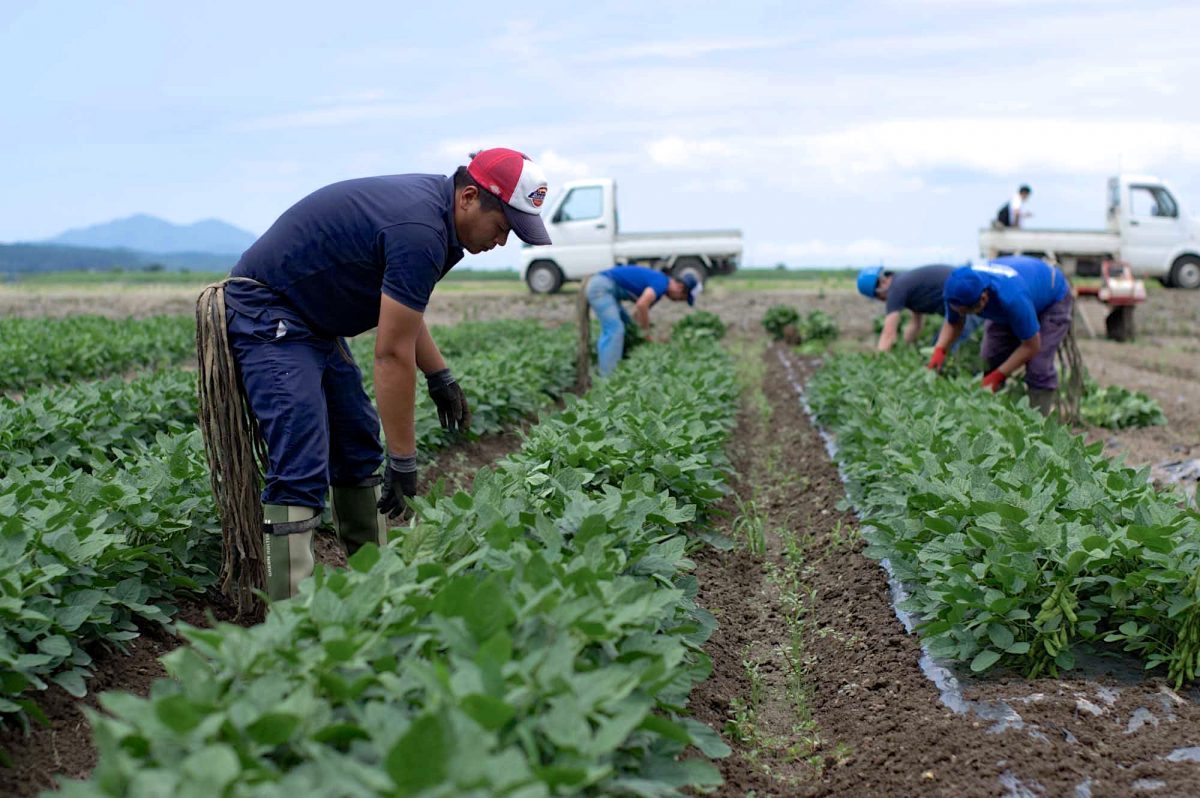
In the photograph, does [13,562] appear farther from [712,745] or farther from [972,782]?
[972,782]

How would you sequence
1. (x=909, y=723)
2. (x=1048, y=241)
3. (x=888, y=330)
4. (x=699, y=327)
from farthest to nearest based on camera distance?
(x=1048, y=241) → (x=699, y=327) → (x=888, y=330) → (x=909, y=723)

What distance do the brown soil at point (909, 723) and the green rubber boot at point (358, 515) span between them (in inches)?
56.3

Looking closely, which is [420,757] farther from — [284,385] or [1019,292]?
[1019,292]

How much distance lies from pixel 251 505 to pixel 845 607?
2.48 m

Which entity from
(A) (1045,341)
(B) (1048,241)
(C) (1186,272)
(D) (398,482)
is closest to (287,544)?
(D) (398,482)

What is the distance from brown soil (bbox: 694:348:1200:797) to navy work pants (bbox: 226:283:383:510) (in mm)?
1526

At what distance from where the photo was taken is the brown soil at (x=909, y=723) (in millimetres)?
2895

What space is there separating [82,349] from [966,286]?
31.3ft

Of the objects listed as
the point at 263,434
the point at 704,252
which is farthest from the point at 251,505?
the point at 704,252

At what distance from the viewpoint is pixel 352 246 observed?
3.75 metres

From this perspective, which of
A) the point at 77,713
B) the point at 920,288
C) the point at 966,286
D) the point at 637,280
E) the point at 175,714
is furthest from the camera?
the point at 637,280

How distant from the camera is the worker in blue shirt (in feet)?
36.4

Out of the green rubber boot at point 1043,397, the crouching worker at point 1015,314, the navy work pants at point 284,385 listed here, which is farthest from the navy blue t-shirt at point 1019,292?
the navy work pants at point 284,385

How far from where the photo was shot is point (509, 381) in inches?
359
